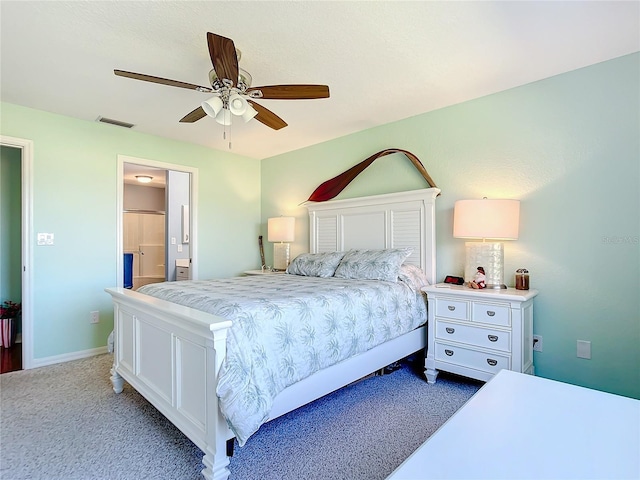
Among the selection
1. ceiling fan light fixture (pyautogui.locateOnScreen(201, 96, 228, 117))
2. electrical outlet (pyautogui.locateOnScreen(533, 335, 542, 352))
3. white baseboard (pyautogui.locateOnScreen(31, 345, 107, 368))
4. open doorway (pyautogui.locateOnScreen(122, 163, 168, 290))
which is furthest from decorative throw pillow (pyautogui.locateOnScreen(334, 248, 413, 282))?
open doorway (pyautogui.locateOnScreen(122, 163, 168, 290))

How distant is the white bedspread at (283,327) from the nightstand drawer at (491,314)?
0.46 metres

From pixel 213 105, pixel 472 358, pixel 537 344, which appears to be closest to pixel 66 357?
pixel 213 105

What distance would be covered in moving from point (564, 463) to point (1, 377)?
12.8ft

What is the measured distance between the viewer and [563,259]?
251cm

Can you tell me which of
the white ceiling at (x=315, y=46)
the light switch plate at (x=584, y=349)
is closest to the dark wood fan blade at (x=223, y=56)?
the white ceiling at (x=315, y=46)

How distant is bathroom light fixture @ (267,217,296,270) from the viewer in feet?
14.0

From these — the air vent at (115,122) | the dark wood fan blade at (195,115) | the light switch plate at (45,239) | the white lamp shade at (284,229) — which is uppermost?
the air vent at (115,122)

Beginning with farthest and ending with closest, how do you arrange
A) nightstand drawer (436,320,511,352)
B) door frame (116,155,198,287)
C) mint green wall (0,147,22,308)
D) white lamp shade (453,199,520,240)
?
1. mint green wall (0,147,22,308)
2. door frame (116,155,198,287)
3. white lamp shade (453,199,520,240)
4. nightstand drawer (436,320,511,352)

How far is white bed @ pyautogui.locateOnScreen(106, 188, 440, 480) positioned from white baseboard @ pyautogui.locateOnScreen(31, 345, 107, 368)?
1203 mm

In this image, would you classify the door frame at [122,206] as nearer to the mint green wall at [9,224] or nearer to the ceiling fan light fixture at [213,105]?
the mint green wall at [9,224]

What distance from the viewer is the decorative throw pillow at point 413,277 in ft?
9.44

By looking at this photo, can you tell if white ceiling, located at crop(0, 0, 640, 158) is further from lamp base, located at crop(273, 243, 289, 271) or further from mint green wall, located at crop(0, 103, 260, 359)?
lamp base, located at crop(273, 243, 289, 271)

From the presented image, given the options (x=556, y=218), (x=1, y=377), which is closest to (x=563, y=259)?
(x=556, y=218)

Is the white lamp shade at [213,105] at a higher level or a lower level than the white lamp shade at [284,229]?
higher
